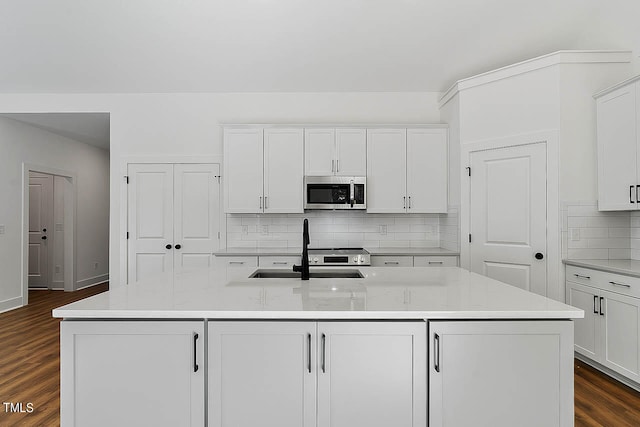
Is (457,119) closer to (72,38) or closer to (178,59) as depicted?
(178,59)

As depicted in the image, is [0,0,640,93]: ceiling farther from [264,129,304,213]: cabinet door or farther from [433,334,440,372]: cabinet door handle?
[433,334,440,372]: cabinet door handle

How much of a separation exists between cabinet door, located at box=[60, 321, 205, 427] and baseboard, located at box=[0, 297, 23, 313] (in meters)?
4.80

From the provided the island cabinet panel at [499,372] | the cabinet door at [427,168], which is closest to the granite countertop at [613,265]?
the cabinet door at [427,168]

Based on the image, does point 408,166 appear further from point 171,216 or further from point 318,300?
A: point 318,300

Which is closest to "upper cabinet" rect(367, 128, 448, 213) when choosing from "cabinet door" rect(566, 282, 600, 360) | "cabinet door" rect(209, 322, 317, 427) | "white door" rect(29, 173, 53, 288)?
"cabinet door" rect(566, 282, 600, 360)

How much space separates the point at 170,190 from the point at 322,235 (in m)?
1.99

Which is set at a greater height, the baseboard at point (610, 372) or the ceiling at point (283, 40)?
the ceiling at point (283, 40)

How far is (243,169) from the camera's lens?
4410 millimetres

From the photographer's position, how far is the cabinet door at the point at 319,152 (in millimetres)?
4426

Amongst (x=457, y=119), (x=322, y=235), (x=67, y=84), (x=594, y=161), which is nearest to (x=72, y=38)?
(x=67, y=84)

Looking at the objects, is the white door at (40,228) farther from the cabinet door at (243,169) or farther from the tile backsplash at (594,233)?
the tile backsplash at (594,233)

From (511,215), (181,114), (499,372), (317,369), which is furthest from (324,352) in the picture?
(181,114)

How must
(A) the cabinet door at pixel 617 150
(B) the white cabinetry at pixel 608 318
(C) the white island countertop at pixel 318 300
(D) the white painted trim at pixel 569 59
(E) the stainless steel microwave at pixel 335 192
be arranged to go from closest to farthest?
(C) the white island countertop at pixel 318 300
(B) the white cabinetry at pixel 608 318
(A) the cabinet door at pixel 617 150
(D) the white painted trim at pixel 569 59
(E) the stainless steel microwave at pixel 335 192

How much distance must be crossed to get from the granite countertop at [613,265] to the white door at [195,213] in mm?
3823
